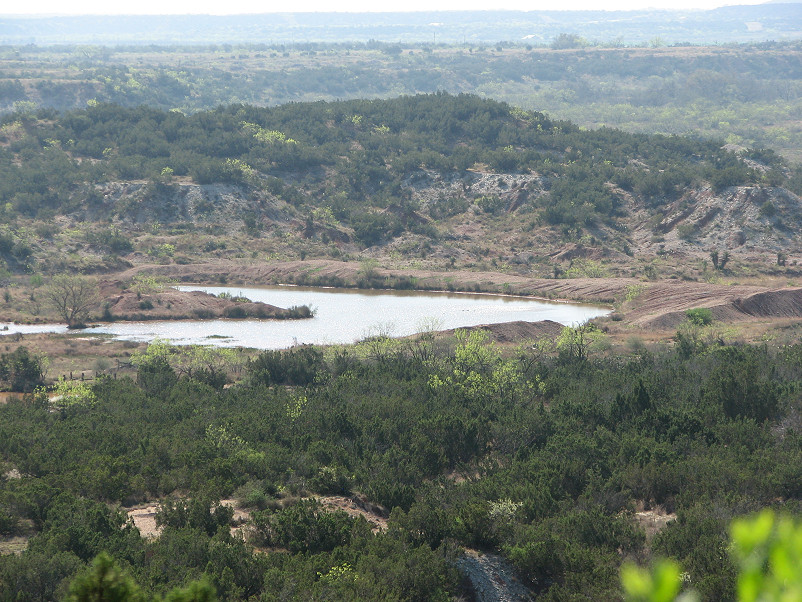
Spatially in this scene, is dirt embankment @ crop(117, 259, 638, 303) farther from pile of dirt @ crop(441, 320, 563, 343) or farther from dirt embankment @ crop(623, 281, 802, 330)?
pile of dirt @ crop(441, 320, 563, 343)

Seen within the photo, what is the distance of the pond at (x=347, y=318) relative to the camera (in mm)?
57938

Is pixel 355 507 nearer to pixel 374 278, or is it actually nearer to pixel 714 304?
pixel 714 304

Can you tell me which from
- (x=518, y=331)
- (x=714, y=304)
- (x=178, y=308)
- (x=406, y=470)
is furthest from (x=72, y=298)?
(x=714, y=304)

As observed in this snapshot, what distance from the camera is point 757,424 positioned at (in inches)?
1282

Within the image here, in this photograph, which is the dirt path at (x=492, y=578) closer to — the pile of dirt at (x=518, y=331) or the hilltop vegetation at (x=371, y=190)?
the pile of dirt at (x=518, y=331)

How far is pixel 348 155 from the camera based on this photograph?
335ft

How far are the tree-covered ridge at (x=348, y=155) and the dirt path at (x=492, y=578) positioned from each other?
65.9 meters

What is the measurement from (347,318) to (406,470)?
36.5m

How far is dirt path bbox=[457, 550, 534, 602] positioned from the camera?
2045 centimetres

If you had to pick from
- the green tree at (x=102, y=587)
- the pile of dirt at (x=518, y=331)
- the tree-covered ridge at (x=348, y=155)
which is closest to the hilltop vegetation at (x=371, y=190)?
the tree-covered ridge at (x=348, y=155)

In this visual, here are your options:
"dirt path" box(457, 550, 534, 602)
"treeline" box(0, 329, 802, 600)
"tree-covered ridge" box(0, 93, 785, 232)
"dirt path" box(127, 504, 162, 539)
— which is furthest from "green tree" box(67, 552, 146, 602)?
"tree-covered ridge" box(0, 93, 785, 232)

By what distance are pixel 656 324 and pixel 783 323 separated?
814 centimetres

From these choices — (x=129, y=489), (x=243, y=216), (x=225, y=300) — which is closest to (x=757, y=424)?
(x=129, y=489)

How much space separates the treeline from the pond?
13957mm
